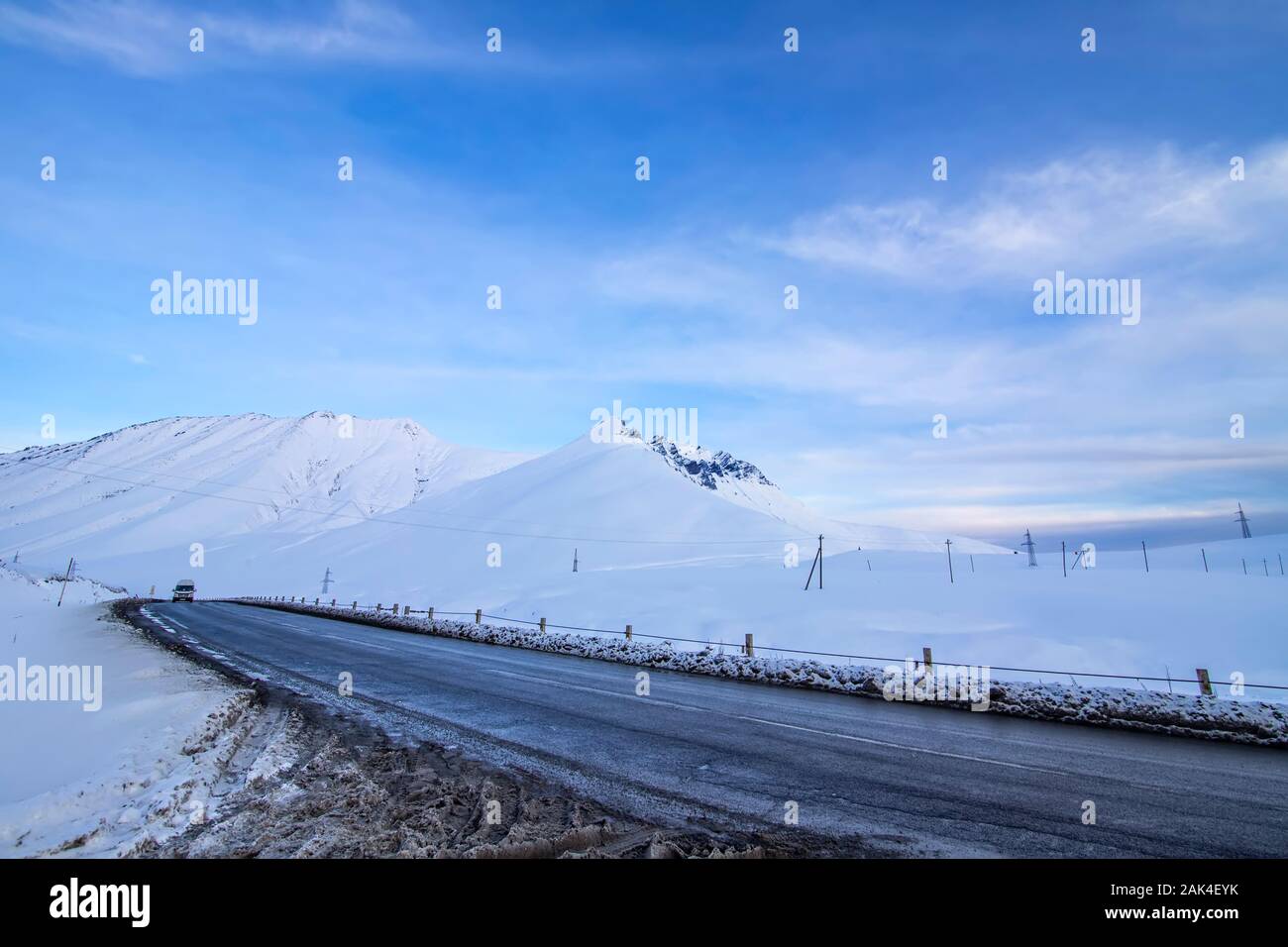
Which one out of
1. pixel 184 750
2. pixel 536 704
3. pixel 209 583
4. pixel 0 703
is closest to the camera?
pixel 184 750

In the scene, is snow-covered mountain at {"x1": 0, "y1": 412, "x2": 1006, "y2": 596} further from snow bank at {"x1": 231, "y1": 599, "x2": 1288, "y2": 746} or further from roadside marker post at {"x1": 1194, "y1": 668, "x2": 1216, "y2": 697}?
roadside marker post at {"x1": 1194, "y1": 668, "x2": 1216, "y2": 697}

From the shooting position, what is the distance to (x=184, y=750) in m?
7.89

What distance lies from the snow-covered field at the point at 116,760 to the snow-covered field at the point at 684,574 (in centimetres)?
1711

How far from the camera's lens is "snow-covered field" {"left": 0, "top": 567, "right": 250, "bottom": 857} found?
525cm

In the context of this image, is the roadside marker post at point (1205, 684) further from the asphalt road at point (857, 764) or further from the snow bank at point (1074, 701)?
the asphalt road at point (857, 764)

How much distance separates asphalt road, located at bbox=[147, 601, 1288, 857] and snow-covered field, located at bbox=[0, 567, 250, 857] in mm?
2430

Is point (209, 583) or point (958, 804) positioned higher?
point (958, 804)

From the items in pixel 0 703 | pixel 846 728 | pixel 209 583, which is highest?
pixel 0 703

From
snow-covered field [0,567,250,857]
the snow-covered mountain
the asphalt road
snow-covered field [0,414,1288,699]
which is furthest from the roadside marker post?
the snow-covered mountain
